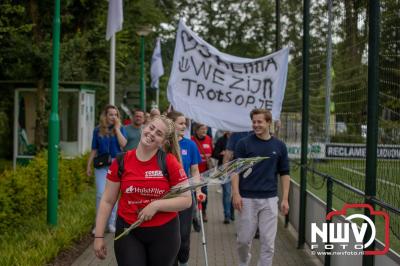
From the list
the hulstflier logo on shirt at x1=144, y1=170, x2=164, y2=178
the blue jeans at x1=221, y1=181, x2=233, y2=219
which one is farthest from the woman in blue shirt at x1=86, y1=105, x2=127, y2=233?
the hulstflier logo on shirt at x1=144, y1=170, x2=164, y2=178

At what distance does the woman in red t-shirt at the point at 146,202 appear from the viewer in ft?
15.8

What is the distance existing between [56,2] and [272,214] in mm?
5450

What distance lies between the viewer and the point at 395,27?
6574mm

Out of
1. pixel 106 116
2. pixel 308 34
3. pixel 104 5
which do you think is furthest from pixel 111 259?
pixel 104 5

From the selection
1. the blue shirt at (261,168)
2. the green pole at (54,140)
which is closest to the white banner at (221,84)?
the green pole at (54,140)

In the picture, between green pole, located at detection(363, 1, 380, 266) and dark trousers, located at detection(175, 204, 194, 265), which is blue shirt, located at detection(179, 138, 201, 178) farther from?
green pole, located at detection(363, 1, 380, 266)

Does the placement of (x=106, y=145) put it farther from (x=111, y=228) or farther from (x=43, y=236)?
(x=43, y=236)

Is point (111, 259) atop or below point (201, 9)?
below

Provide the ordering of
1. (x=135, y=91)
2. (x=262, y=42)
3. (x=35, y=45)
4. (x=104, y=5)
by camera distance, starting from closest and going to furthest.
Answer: (x=35, y=45)
(x=104, y=5)
(x=135, y=91)
(x=262, y=42)

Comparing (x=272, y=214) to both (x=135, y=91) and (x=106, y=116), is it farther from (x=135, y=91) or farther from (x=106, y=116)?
(x=135, y=91)

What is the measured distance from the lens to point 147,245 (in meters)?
4.90

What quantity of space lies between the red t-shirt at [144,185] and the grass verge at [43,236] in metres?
2.86

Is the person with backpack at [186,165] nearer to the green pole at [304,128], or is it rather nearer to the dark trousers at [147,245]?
the dark trousers at [147,245]

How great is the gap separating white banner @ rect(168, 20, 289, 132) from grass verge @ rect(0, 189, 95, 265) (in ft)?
7.60
